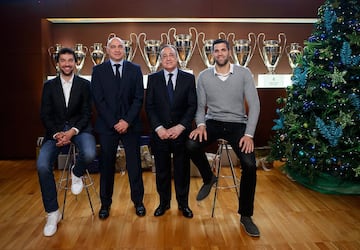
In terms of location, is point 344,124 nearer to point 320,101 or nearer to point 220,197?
point 320,101

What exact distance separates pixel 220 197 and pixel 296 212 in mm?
671

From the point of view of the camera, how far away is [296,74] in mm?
3629

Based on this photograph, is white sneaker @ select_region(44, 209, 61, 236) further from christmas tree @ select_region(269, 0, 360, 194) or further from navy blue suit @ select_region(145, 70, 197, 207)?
christmas tree @ select_region(269, 0, 360, 194)

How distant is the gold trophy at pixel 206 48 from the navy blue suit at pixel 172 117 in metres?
1.66

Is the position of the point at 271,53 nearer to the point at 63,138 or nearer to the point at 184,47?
the point at 184,47

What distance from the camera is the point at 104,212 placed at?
9.31 feet

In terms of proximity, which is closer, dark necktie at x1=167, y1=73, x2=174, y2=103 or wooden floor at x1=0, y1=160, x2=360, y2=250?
wooden floor at x1=0, y1=160, x2=360, y2=250

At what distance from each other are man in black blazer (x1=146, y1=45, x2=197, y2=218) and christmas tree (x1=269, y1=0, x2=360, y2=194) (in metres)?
1.25

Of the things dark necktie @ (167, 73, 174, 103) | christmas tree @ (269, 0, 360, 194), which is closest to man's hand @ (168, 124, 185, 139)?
dark necktie @ (167, 73, 174, 103)

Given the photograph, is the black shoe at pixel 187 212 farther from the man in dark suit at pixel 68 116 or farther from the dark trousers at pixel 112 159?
the man in dark suit at pixel 68 116

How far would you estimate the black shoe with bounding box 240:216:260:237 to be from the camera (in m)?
2.50

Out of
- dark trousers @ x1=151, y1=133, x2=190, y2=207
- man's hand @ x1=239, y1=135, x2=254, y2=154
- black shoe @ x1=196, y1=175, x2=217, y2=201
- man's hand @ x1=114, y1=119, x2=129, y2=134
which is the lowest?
black shoe @ x1=196, y1=175, x2=217, y2=201

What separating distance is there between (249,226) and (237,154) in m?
0.51

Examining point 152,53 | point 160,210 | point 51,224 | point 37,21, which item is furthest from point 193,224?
point 37,21
